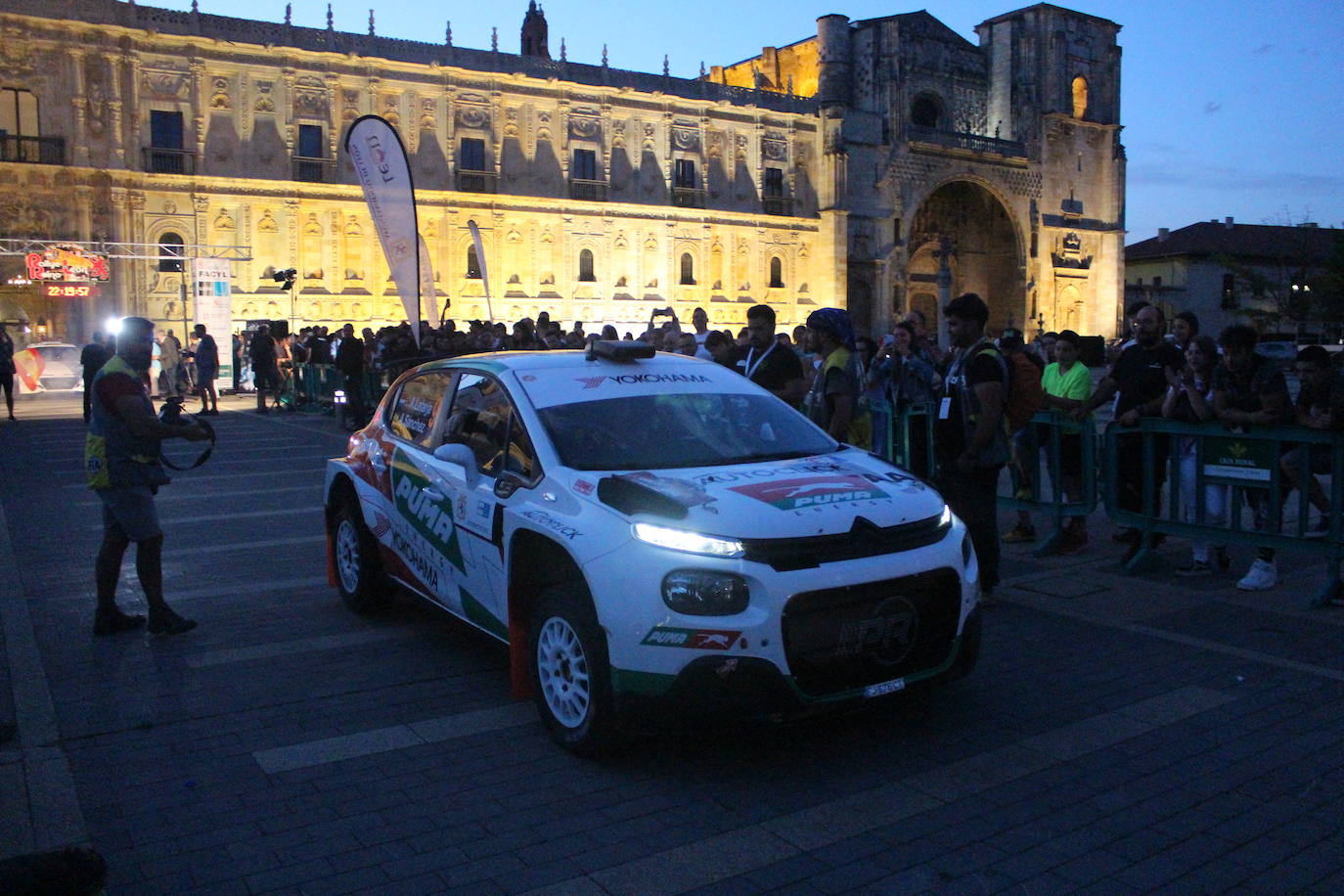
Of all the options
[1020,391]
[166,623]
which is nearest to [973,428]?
[1020,391]

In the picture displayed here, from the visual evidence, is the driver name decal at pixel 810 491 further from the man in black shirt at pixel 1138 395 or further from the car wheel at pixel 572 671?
the man in black shirt at pixel 1138 395

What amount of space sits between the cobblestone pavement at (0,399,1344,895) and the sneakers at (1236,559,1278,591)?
0.82 ft

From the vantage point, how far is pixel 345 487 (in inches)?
295

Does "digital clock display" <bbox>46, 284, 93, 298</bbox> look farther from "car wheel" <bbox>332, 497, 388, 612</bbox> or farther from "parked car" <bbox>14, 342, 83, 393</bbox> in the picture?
"car wheel" <bbox>332, 497, 388, 612</bbox>

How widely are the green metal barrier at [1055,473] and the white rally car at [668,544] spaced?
3796 mm

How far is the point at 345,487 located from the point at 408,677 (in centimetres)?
189

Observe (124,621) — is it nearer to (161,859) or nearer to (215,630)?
(215,630)

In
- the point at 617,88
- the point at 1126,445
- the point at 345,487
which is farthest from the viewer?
the point at 617,88

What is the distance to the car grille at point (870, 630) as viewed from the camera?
4.51 meters

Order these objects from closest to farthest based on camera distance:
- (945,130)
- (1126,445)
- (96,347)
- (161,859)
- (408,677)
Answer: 1. (161,859)
2. (408,677)
3. (1126,445)
4. (96,347)
5. (945,130)

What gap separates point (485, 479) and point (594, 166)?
40.9m

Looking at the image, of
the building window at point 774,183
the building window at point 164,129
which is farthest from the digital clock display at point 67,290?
the building window at point 774,183

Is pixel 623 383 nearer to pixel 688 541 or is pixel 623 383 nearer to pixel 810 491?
pixel 810 491

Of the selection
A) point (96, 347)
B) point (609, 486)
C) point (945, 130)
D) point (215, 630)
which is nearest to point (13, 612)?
point (215, 630)
